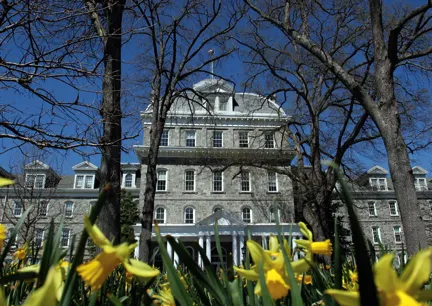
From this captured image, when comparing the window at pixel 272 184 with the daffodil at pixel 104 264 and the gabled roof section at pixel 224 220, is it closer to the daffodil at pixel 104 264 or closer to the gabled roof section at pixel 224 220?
the gabled roof section at pixel 224 220

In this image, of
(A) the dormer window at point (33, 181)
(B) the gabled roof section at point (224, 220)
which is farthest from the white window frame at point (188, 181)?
(A) the dormer window at point (33, 181)

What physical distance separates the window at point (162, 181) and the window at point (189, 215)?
2294mm

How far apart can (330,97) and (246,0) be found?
6.92 meters

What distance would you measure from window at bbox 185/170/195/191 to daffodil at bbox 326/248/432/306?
24.8m

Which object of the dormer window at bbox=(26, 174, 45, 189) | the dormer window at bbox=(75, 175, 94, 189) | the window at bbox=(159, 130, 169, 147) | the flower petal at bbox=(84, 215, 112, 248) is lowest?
the flower petal at bbox=(84, 215, 112, 248)

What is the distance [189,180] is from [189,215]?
264 cm

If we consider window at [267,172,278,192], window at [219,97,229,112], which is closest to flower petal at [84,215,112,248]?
window at [267,172,278,192]

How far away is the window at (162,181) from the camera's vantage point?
81.7ft

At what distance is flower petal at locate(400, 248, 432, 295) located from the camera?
1.16 ft

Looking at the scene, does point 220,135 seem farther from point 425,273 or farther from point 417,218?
point 425,273

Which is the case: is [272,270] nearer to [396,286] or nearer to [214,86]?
[396,286]

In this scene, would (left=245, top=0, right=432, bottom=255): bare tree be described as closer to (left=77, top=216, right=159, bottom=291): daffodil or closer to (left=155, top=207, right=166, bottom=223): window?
(left=77, top=216, right=159, bottom=291): daffodil

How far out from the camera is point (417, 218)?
6094 mm

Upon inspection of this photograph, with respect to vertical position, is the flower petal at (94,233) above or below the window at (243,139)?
below
